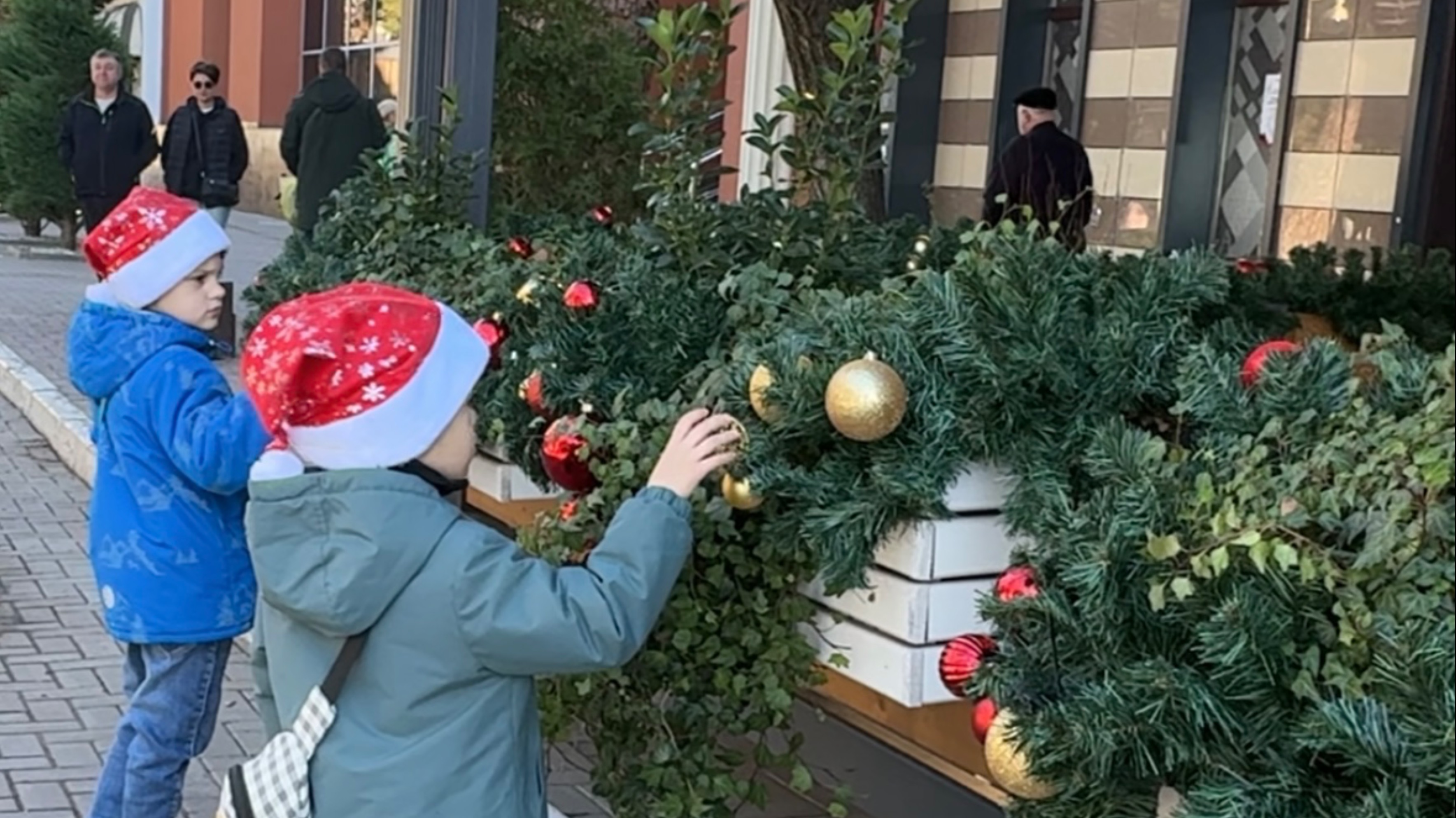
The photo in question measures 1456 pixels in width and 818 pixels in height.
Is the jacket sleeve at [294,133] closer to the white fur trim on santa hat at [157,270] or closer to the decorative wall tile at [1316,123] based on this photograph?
the decorative wall tile at [1316,123]

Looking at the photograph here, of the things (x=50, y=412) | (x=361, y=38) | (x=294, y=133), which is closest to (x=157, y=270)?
(x=50, y=412)

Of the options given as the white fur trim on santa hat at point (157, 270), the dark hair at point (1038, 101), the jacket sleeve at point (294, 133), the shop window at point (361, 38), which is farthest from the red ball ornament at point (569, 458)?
the shop window at point (361, 38)

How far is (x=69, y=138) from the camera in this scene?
13.7m

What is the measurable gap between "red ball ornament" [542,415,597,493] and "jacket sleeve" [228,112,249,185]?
32.8 ft

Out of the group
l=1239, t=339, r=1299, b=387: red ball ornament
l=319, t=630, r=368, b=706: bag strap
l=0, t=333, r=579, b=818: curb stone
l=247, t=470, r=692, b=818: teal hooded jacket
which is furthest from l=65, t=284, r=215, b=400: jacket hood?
l=0, t=333, r=579, b=818: curb stone

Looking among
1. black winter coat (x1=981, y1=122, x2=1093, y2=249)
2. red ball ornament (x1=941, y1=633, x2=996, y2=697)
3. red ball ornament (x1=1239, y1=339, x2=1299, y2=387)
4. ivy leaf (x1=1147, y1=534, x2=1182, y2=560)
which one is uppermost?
black winter coat (x1=981, y1=122, x2=1093, y2=249)

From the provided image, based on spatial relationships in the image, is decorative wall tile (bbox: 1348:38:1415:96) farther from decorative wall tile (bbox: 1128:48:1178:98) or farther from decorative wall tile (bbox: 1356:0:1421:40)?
decorative wall tile (bbox: 1128:48:1178:98)

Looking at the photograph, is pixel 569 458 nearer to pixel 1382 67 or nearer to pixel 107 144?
pixel 1382 67

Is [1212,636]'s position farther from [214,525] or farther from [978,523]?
[214,525]

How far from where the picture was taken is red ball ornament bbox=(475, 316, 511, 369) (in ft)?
12.7

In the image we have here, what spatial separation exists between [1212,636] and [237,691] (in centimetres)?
385

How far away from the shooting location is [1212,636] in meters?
1.95

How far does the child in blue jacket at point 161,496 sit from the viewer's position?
3.44m

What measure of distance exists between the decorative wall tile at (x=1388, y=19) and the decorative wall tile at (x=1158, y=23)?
1.45 m
